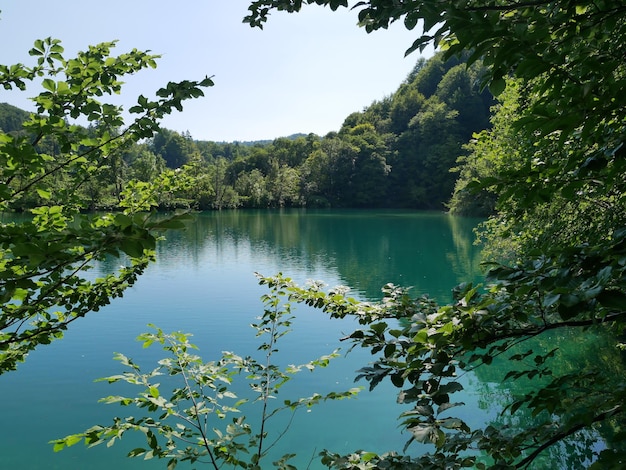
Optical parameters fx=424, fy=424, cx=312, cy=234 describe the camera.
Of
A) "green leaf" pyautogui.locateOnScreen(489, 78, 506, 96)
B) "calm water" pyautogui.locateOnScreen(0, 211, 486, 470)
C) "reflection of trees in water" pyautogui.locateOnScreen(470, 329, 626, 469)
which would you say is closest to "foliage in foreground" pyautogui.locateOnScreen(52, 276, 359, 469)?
"green leaf" pyautogui.locateOnScreen(489, 78, 506, 96)

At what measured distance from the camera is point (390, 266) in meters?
21.3

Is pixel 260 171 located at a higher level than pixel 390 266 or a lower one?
higher

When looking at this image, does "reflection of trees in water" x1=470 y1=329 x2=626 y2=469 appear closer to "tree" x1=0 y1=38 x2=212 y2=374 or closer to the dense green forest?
"tree" x1=0 y1=38 x2=212 y2=374

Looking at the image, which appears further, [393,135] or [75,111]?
[393,135]

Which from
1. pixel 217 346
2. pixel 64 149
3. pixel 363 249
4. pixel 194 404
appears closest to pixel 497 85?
pixel 64 149

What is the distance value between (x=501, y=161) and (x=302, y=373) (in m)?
5.74

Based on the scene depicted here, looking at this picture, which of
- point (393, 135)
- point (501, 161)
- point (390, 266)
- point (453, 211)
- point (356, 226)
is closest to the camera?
point (501, 161)

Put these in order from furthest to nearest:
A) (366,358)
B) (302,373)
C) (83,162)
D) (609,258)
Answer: (366,358)
(302,373)
(83,162)
(609,258)

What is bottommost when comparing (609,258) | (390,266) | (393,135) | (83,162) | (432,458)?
(390,266)

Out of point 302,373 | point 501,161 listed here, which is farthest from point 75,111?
point 302,373

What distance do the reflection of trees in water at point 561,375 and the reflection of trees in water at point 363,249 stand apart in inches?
197

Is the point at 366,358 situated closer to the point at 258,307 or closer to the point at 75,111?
the point at 258,307

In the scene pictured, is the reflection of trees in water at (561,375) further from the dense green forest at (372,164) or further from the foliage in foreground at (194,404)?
the dense green forest at (372,164)

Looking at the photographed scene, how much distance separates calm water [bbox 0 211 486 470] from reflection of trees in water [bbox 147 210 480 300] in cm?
11
